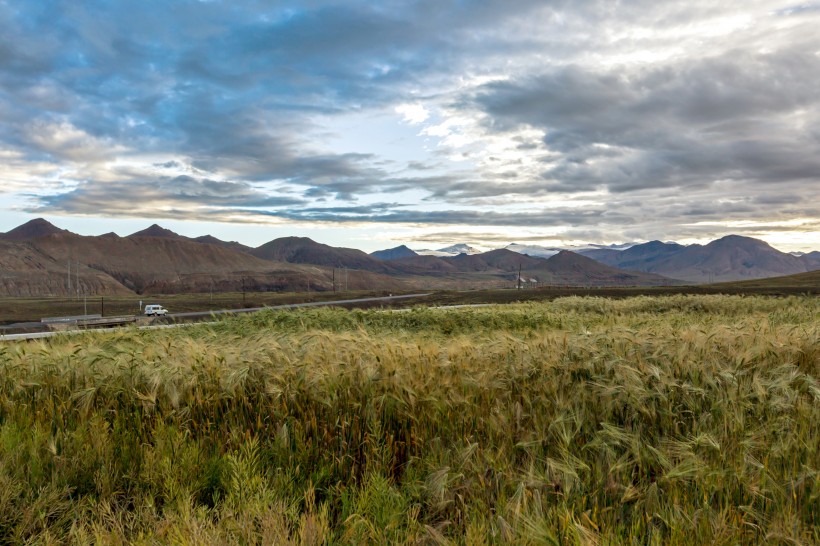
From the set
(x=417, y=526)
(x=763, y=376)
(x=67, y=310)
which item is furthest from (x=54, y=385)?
(x=67, y=310)

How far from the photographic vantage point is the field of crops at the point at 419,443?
10.7ft

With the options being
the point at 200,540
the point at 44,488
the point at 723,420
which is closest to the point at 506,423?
the point at 723,420

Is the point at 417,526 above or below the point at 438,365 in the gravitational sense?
below

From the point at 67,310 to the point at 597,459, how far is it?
353 feet

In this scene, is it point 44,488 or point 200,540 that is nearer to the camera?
point 200,540

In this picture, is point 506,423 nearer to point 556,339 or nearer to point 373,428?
point 373,428

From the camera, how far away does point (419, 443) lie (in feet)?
15.4

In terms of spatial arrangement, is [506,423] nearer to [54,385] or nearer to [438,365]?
[438,365]

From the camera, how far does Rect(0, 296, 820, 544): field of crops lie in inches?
129

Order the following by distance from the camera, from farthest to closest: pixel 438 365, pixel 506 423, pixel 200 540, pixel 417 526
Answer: pixel 438 365 < pixel 506 423 < pixel 417 526 < pixel 200 540

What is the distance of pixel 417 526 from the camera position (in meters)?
3.38

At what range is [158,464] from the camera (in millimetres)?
4336

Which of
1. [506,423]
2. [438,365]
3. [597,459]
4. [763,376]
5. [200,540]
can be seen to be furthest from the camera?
[438,365]

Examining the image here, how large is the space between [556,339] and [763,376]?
2.44 m
